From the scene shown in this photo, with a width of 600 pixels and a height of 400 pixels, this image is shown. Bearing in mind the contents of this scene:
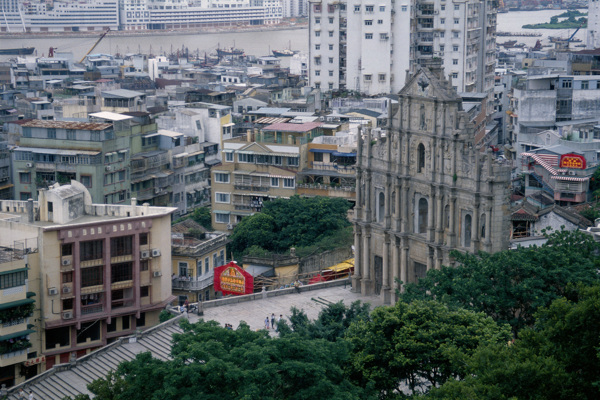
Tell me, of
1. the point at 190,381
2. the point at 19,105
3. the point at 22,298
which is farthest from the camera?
the point at 19,105

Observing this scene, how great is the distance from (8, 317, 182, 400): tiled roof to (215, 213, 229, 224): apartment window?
31943mm

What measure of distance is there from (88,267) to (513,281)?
69.0 feet

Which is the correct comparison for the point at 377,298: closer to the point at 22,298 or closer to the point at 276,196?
the point at 22,298

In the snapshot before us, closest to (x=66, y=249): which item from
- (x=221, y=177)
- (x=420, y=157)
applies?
(x=420, y=157)

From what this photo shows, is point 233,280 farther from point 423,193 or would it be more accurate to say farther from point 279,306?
point 423,193

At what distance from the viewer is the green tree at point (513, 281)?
45844mm

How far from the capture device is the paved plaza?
55.5 metres

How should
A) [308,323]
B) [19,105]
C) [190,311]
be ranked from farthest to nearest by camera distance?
[19,105] < [190,311] < [308,323]

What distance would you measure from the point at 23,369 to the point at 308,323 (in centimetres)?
1546

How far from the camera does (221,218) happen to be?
86.0m

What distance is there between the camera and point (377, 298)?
57.9 m

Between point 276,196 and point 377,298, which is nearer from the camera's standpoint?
point 377,298

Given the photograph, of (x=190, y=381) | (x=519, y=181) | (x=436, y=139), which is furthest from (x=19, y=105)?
(x=190, y=381)

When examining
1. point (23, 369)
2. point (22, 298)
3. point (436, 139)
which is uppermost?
point (436, 139)
